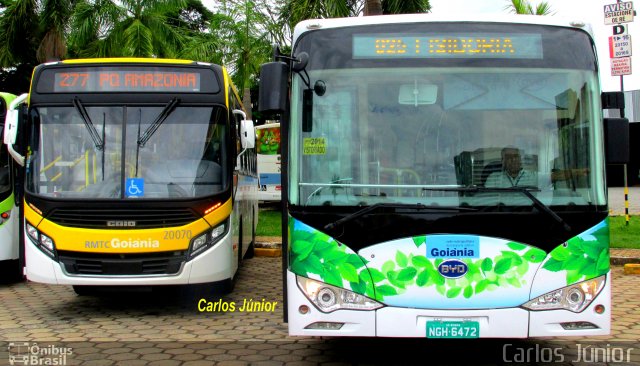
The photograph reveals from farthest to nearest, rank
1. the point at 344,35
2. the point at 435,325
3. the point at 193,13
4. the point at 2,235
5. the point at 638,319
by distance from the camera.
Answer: the point at 193,13 < the point at 2,235 < the point at 638,319 < the point at 344,35 < the point at 435,325

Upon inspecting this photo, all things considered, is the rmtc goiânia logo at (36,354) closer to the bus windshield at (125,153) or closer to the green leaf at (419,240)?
the bus windshield at (125,153)

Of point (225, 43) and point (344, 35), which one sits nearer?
point (344, 35)

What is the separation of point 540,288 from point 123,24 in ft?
63.9

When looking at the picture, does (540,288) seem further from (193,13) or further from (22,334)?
(193,13)

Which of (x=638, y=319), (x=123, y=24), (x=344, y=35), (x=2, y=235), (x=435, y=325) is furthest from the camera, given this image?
(x=123, y=24)

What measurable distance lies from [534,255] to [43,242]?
5493mm

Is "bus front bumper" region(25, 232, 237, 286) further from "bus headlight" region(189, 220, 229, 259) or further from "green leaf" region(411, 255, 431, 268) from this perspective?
"green leaf" region(411, 255, 431, 268)

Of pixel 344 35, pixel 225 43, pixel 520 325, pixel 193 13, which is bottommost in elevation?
pixel 520 325

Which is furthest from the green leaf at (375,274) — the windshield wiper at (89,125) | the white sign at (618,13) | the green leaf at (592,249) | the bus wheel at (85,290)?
the white sign at (618,13)

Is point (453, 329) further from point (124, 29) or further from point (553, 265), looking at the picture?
point (124, 29)

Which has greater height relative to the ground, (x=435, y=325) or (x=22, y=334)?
(x=435, y=325)

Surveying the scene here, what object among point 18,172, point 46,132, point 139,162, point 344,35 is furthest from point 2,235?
point 344,35

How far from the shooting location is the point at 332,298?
5.01m

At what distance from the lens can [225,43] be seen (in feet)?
74.4
